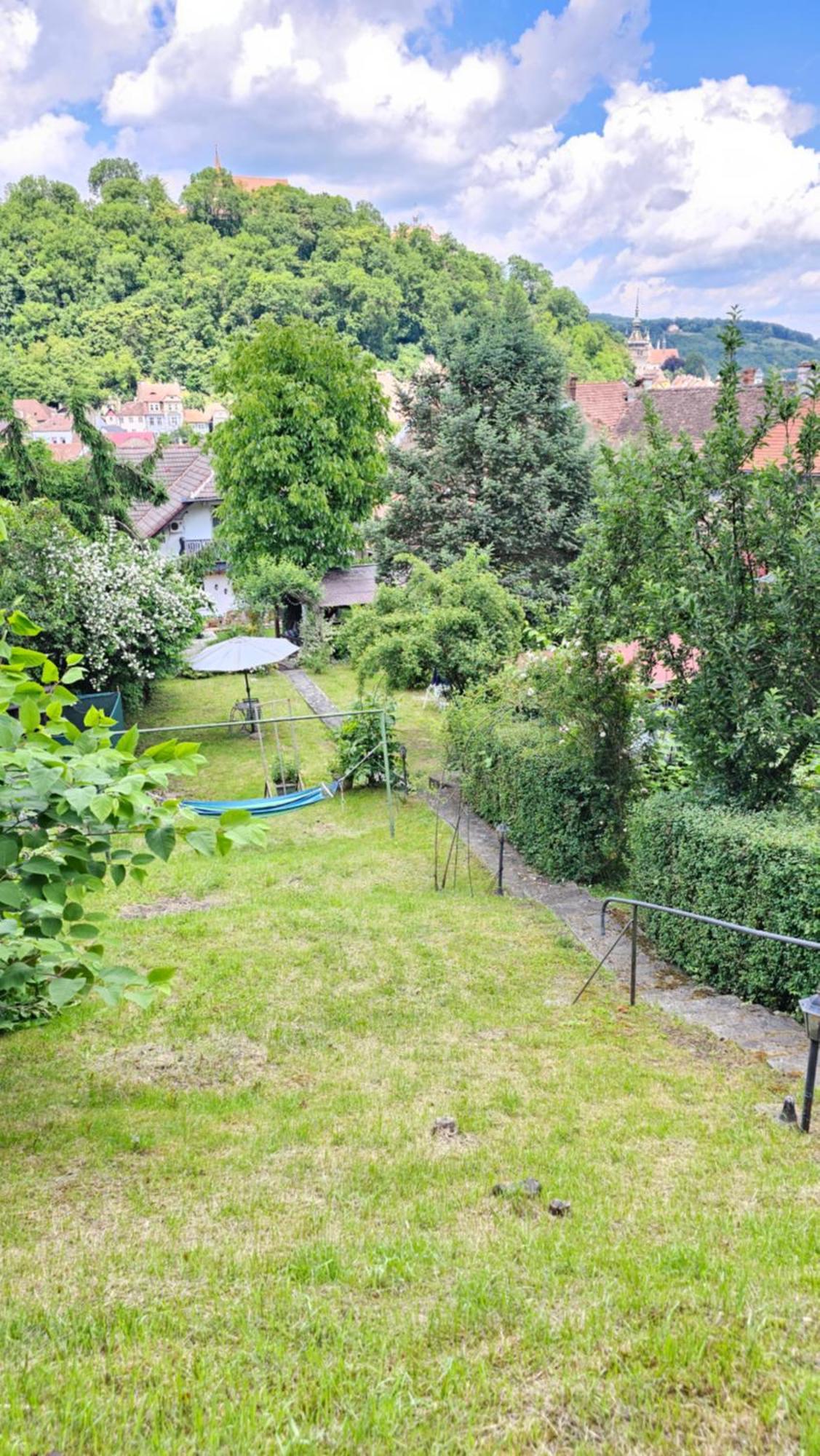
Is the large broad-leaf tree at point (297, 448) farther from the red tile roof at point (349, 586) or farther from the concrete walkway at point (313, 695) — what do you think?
the concrete walkway at point (313, 695)

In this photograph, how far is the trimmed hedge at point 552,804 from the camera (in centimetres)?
1097

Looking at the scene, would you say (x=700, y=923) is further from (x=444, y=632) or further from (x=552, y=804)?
(x=444, y=632)

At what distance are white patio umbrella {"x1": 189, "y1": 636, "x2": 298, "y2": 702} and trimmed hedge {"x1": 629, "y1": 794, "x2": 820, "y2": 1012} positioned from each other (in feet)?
33.5

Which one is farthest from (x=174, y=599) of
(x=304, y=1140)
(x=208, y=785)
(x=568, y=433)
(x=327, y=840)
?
(x=304, y=1140)

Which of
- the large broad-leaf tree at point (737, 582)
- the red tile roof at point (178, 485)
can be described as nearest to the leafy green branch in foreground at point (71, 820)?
the large broad-leaf tree at point (737, 582)

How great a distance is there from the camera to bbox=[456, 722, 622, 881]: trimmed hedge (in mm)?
10969

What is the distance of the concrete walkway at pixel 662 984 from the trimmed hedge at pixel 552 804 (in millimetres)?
283

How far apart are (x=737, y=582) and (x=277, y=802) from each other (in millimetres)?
8399

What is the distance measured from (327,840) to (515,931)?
17.3 feet

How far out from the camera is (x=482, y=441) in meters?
21.9

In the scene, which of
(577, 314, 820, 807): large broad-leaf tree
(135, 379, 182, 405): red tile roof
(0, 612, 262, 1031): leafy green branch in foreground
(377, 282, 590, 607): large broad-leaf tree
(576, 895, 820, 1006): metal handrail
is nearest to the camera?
(0, 612, 262, 1031): leafy green branch in foreground

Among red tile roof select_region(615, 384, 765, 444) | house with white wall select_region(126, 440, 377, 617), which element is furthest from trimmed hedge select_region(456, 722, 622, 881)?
house with white wall select_region(126, 440, 377, 617)

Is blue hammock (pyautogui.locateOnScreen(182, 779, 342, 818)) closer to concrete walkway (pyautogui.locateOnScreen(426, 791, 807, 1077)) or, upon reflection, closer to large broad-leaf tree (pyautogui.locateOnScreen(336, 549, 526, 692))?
large broad-leaf tree (pyautogui.locateOnScreen(336, 549, 526, 692))

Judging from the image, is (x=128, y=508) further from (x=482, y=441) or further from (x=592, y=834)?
(x=592, y=834)
